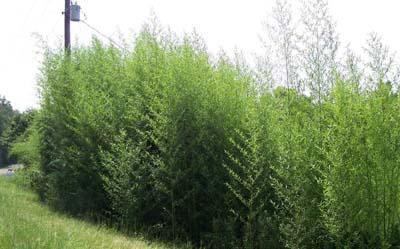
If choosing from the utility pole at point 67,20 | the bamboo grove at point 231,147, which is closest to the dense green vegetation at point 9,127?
the utility pole at point 67,20

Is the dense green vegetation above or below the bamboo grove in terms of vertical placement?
above

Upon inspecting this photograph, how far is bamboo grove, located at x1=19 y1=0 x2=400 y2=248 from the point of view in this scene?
6.22 metres

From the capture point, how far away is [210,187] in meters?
7.96

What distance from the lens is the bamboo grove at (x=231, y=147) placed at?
6219mm

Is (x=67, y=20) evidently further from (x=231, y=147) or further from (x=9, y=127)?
(x=9, y=127)

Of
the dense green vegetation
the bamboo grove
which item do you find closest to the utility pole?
the dense green vegetation

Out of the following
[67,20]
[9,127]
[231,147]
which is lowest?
[231,147]

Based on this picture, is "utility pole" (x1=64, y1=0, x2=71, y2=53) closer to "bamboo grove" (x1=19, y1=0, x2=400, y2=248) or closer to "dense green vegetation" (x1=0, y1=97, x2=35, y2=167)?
"dense green vegetation" (x1=0, y1=97, x2=35, y2=167)

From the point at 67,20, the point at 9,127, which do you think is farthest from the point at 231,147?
the point at 9,127

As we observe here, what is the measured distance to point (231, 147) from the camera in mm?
7871

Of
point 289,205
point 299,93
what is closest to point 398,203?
point 289,205

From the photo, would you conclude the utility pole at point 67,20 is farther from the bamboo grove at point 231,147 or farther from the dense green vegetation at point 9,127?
the bamboo grove at point 231,147

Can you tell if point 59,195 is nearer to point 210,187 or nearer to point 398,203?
point 210,187

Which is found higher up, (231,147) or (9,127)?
(9,127)
